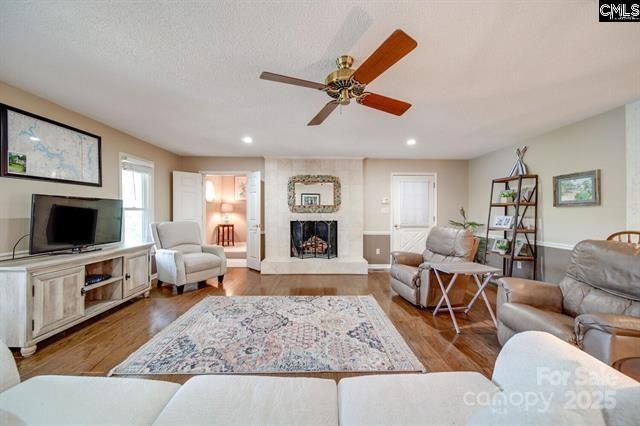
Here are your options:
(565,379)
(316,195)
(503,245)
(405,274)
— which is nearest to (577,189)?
(503,245)

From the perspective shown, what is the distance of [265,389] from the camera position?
3.48 feet

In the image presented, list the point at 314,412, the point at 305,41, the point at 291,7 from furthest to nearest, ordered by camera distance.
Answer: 1. the point at 305,41
2. the point at 291,7
3. the point at 314,412

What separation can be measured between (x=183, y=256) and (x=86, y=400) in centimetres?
316

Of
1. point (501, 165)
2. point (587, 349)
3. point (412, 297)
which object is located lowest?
point (412, 297)

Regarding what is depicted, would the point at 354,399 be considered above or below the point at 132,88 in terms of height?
below

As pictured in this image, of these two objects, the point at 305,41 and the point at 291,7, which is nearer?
the point at 291,7

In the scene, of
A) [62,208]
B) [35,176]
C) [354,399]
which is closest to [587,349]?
[354,399]

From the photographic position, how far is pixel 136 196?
13.8ft

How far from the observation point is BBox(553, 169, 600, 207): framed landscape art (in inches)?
120

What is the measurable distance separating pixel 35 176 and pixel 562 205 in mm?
6196

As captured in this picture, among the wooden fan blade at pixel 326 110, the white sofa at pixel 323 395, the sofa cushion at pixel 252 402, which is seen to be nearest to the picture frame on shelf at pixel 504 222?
the wooden fan blade at pixel 326 110

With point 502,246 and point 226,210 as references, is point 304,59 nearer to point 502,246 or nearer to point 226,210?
point 502,246

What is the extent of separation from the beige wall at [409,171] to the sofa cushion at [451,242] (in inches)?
70.5

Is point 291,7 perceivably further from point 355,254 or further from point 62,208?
point 355,254
